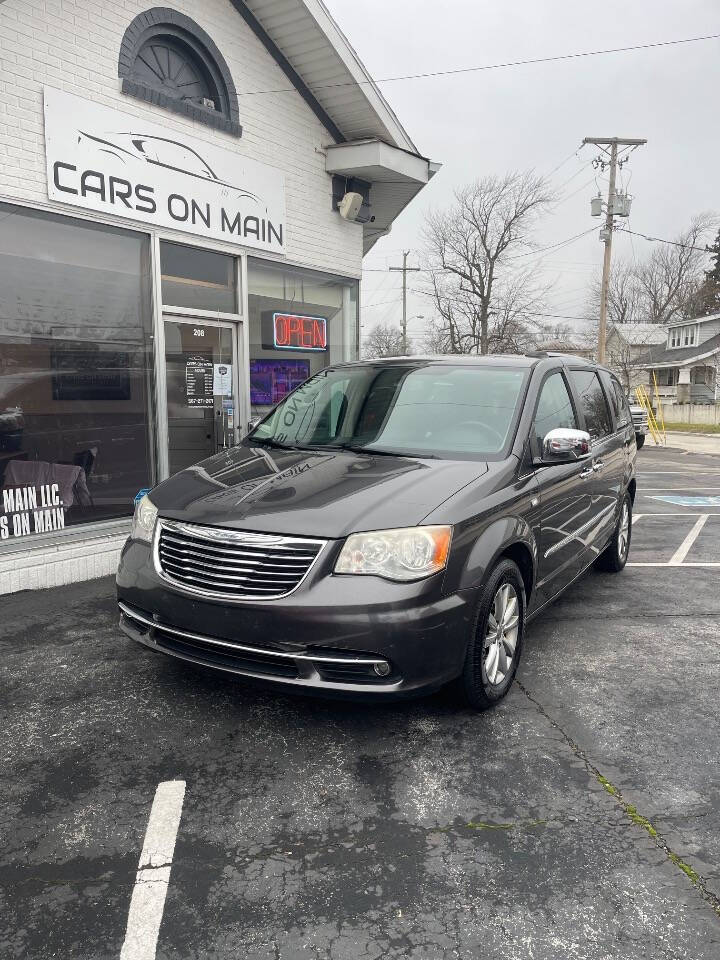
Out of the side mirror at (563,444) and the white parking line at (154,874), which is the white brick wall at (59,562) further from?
the side mirror at (563,444)

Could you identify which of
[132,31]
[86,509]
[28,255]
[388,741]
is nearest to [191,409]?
[86,509]

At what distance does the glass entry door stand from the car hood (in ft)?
11.2

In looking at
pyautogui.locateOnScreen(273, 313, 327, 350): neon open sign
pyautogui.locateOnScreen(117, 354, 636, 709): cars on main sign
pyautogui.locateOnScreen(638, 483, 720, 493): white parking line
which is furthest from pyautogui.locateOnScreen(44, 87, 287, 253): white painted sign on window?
pyautogui.locateOnScreen(638, 483, 720, 493): white parking line

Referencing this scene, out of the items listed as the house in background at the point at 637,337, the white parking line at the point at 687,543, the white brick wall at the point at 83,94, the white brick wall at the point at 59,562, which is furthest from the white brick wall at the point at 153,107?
the house in background at the point at 637,337

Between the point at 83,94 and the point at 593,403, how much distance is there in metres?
4.88

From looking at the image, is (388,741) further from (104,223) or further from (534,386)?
(104,223)

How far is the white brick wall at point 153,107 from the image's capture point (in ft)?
18.8

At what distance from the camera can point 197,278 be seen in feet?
24.8

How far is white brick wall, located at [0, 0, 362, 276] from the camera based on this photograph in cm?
572

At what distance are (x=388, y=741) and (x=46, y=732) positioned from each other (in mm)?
1602

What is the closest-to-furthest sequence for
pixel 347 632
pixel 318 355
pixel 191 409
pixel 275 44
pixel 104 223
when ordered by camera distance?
pixel 347 632 → pixel 104 223 → pixel 191 409 → pixel 275 44 → pixel 318 355

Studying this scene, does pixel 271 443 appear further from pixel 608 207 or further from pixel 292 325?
pixel 608 207

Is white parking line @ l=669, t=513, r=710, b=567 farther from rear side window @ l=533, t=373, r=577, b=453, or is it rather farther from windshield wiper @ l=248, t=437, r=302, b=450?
windshield wiper @ l=248, t=437, r=302, b=450

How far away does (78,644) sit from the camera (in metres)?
4.71
